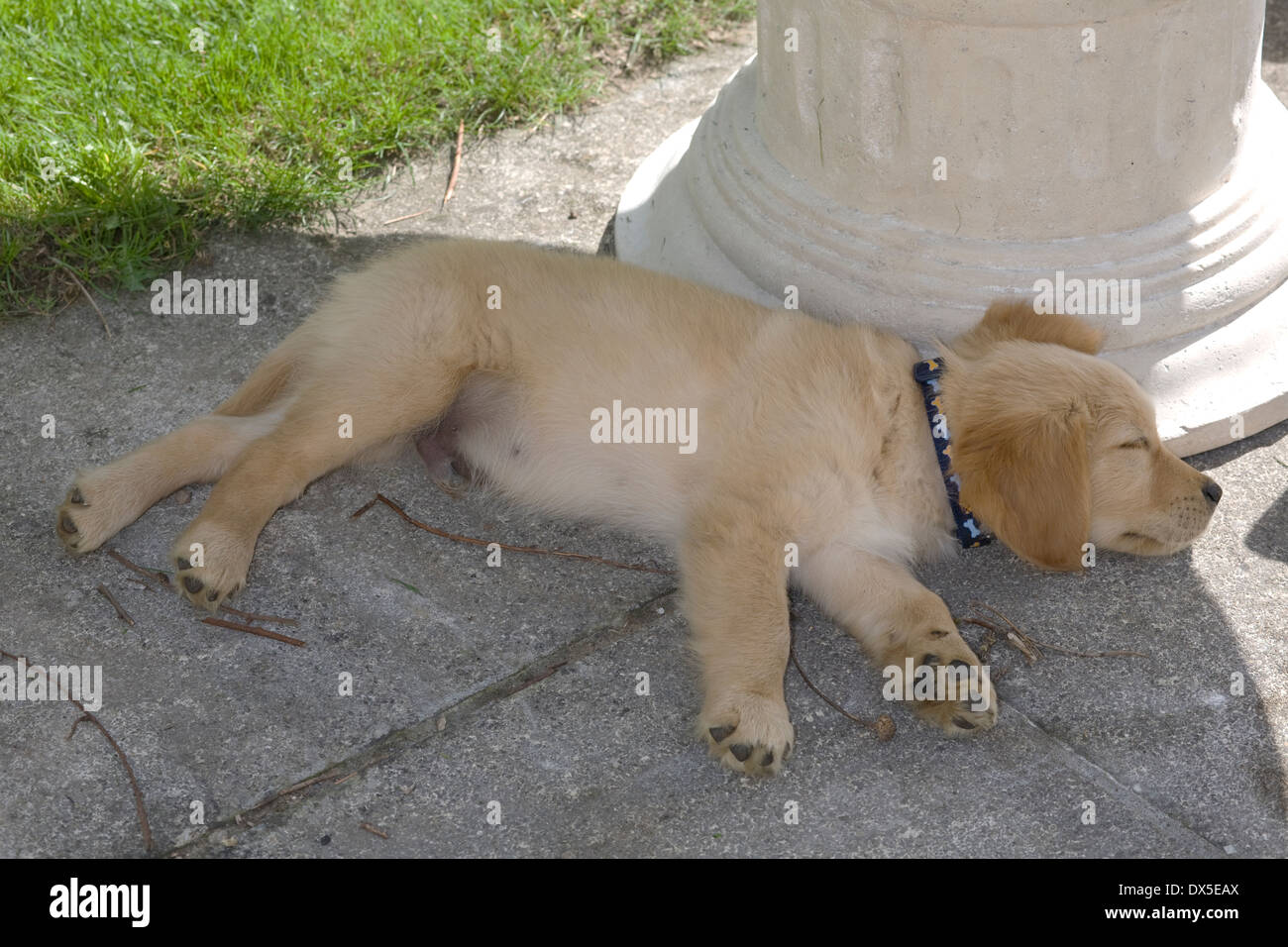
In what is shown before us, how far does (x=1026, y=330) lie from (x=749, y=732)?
132 centimetres

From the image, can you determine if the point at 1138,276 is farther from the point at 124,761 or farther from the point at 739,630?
the point at 124,761

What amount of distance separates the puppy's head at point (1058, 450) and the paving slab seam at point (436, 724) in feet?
2.81

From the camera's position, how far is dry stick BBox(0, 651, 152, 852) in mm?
2650

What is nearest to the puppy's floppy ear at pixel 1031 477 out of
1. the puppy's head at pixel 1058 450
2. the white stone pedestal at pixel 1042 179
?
the puppy's head at pixel 1058 450

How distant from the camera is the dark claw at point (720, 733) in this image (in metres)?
2.85

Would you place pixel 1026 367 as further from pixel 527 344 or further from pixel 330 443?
pixel 330 443

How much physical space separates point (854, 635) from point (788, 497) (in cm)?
38

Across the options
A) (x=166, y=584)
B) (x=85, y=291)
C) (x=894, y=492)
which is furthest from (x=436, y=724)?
(x=85, y=291)

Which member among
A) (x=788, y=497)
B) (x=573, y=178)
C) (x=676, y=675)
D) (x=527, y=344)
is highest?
(x=573, y=178)

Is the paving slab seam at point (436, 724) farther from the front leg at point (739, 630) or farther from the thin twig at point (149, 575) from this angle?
the thin twig at point (149, 575)

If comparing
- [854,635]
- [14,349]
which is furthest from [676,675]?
[14,349]

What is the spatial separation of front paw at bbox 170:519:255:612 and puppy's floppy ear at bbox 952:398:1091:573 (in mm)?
1765

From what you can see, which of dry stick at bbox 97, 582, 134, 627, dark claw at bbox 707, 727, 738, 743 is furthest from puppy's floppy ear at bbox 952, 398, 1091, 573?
dry stick at bbox 97, 582, 134, 627

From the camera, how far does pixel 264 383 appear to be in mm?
3670
